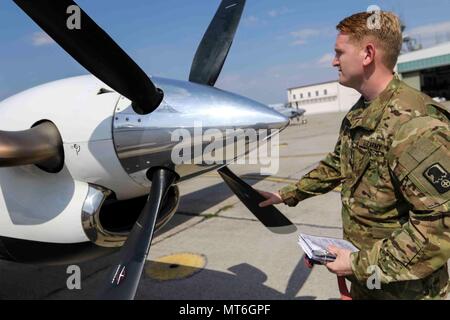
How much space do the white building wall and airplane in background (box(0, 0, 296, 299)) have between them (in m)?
75.3

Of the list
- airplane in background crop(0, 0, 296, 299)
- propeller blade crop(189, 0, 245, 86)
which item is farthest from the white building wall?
airplane in background crop(0, 0, 296, 299)

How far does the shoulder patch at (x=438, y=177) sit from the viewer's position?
5.28 ft

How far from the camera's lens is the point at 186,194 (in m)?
9.22

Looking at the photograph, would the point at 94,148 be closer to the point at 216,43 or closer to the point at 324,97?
the point at 216,43

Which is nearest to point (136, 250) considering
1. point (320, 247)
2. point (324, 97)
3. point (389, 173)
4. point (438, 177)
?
point (320, 247)

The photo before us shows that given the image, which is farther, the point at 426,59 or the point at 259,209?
the point at 426,59

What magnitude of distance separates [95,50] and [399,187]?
1.96 metres

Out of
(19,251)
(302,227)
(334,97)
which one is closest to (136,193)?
(19,251)

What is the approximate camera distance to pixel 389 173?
189 centimetres

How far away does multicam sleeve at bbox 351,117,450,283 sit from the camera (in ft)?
5.31

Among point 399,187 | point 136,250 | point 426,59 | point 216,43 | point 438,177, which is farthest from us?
point 426,59

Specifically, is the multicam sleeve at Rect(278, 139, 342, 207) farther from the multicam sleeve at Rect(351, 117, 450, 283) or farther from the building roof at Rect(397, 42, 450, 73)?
the building roof at Rect(397, 42, 450, 73)

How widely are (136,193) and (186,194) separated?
20.3ft
